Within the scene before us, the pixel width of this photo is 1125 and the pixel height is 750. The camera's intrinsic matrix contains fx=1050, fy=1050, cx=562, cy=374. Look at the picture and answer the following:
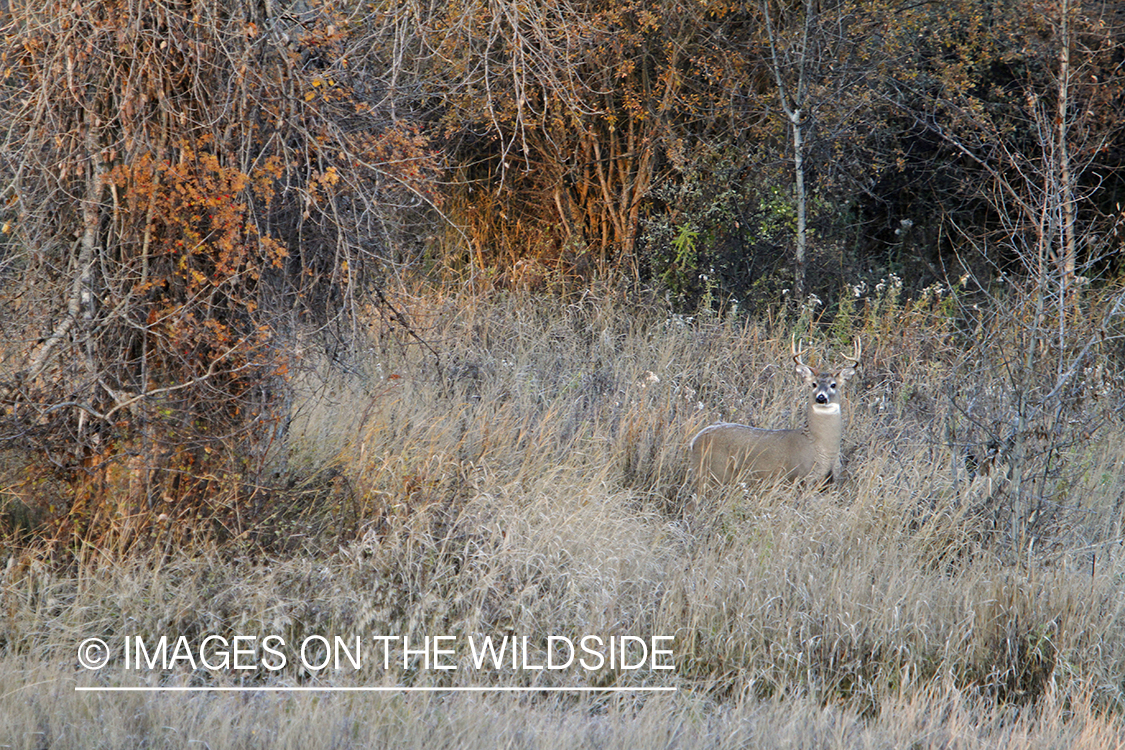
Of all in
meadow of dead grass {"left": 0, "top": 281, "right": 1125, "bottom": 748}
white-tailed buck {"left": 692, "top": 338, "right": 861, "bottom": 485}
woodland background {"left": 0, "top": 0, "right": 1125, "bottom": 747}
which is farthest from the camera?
white-tailed buck {"left": 692, "top": 338, "right": 861, "bottom": 485}

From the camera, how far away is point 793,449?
5.62 meters

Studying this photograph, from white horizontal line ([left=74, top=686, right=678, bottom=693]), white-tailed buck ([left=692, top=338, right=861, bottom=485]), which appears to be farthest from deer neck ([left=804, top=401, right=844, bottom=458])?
white horizontal line ([left=74, top=686, right=678, bottom=693])

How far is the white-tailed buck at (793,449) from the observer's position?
5.56 metres

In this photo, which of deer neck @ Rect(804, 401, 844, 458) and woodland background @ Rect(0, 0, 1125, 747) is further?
deer neck @ Rect(804, 401, 844, 458)

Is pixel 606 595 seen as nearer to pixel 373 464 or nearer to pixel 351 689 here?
pixel 351 689

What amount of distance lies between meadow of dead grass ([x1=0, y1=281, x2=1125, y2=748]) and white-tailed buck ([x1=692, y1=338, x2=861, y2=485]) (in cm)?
12

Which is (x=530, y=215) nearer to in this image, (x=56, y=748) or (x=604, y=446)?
(x=604, y=446)

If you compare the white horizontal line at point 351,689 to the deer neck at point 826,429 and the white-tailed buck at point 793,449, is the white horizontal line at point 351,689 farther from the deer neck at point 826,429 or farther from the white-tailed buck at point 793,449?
the deer neck at point 826,429

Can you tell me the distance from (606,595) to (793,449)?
1.84m

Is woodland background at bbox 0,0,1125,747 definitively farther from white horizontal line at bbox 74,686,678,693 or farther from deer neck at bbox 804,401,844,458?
deer neck at bbox 804,401,844,458

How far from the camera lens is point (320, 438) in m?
5.41

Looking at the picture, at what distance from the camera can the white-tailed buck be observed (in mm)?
5562

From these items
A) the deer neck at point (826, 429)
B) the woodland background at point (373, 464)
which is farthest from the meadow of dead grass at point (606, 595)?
the deer neck at point (826, 429)

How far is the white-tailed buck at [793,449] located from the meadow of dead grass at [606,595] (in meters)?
0.12
